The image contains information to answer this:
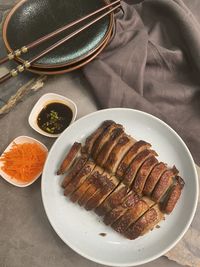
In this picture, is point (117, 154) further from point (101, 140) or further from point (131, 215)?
point (131, 215)

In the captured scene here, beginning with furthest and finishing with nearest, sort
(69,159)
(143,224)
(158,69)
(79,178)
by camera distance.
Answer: (158,69), (69,159), (79,178), (143,224)

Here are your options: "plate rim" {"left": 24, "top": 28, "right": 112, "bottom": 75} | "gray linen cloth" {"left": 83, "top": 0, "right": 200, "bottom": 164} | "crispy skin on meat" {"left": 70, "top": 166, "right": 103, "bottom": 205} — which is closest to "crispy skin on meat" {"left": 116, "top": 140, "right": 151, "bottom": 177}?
"crispy skin on meat" {"left": 70, "top": 166, "right": 103, "bottom": 205}

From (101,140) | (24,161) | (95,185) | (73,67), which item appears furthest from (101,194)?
(73,67)

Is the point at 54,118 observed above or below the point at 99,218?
above

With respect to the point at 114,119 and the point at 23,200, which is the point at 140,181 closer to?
the point at 114,119

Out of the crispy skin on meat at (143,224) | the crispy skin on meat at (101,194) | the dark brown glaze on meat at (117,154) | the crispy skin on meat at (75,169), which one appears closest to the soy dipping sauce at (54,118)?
the crispy skin on meat at (75,169)

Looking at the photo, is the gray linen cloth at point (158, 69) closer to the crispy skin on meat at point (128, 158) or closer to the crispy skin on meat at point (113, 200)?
the crispy skin on meat at point (128, 158)

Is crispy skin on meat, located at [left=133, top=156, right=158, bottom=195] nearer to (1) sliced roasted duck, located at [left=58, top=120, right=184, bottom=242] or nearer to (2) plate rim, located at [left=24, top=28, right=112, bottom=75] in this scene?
(1) sliced roasted duck, located at [left=58, top=120, right=184, bottom=242]
